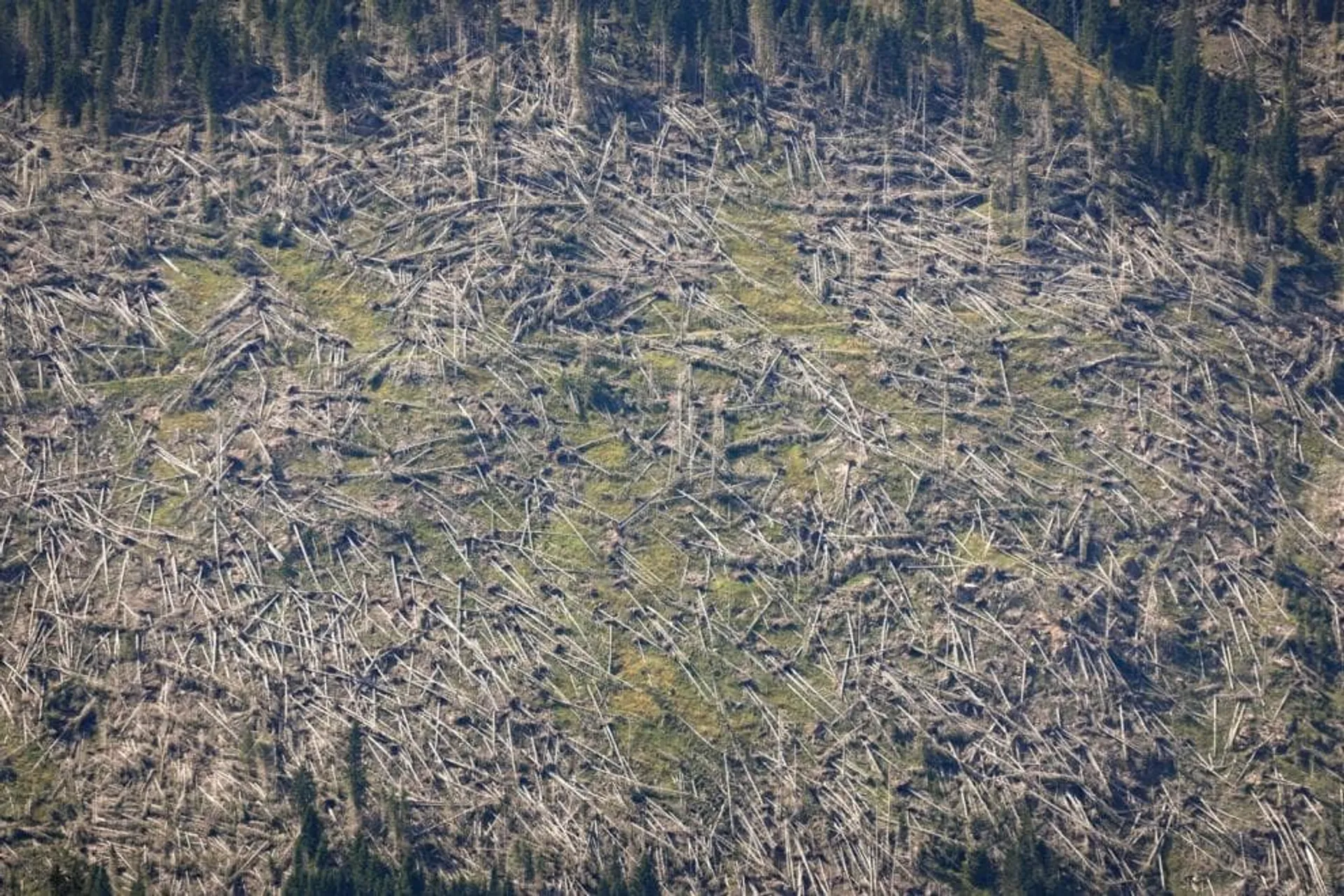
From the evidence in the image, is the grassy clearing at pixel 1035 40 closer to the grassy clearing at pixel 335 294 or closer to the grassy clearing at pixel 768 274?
the grassy clearing at pixel 768 274

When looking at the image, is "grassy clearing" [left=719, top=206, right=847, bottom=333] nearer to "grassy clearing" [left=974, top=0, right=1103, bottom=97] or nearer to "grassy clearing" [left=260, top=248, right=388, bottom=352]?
"grassy clearing" [left=260, top=248, right=388, bottom=352]

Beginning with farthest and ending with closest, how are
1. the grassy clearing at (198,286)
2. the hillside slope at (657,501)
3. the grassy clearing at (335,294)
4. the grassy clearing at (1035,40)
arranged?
the grassy clearing at (1035,40) → the grassy clearing at (198,286) → the grassy clearing at (335,294) → the hillside slope at (657,501)

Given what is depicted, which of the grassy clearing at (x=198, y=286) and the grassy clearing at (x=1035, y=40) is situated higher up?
the grassy clearing at (x=1035, y=40)

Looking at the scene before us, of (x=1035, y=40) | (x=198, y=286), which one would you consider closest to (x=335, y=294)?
(x=198, y=286)

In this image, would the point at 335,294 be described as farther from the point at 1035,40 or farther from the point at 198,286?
the point at 1035,40

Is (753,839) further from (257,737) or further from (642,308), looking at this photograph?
(642,308)

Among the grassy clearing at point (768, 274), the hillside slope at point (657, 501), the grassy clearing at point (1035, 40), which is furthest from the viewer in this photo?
the grassy clearing at point (1035, 40)

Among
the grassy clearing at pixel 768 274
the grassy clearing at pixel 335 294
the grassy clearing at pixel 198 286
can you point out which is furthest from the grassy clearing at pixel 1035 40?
the grassy clearing at pixel 198 286

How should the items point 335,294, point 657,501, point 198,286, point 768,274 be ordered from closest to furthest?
point 657,501
point 335,294
point 198,286
point 768,274

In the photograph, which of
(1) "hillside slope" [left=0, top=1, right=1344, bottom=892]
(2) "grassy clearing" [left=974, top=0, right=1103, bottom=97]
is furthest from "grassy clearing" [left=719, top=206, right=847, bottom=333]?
(2) "grassy clearing" [left=974, top=0, right=1103, bottom=97]
